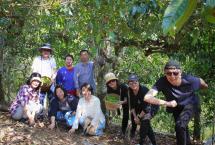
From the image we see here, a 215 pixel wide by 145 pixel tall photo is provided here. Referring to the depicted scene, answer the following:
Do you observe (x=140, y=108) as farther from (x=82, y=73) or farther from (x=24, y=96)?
(x=24, y=96)

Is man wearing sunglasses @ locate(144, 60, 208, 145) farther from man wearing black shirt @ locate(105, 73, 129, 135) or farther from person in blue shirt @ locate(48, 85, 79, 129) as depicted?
person in blue shirt @ locate(48, 85, 79, 129)

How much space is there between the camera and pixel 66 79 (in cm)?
680

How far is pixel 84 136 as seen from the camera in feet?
21.0

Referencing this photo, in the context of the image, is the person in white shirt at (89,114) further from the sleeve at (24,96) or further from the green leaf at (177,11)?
the green leaf at (177,11)

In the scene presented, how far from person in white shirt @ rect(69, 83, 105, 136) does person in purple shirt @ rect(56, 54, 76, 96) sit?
1.19 ft

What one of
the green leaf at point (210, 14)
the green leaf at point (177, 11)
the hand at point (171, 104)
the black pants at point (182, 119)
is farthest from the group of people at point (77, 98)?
the green leaf at point (177, 11)

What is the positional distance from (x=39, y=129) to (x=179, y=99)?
2.55m

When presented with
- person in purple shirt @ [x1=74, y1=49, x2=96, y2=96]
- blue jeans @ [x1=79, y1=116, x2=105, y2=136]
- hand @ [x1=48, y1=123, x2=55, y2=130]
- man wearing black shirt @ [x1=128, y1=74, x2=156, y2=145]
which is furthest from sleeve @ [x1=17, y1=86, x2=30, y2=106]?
man wearing black shirt @ [x1=128, y1=74, x2=156, y2=145]

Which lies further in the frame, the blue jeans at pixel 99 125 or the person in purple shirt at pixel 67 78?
the person in purple shirt at pixel 67 78

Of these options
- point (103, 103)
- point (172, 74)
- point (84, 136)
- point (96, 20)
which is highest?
point (96, 20)

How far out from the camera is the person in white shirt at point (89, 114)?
648cm

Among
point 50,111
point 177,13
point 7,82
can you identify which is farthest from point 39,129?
point 177,13

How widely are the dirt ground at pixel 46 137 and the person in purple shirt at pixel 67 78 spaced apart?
0.67 metres

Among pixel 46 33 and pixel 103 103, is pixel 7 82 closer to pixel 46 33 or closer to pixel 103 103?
pixel 46 33
